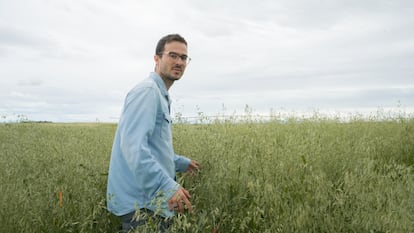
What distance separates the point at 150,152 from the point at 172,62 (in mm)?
837

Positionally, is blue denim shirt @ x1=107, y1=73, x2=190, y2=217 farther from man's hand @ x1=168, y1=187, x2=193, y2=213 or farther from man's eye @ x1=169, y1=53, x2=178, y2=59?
man's eye @ x1=169, y1=53, x2=178, y2=59

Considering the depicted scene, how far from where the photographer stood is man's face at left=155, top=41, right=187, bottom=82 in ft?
8.98

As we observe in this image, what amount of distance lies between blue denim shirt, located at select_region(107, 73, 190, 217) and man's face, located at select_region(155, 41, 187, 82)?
0.35 ft

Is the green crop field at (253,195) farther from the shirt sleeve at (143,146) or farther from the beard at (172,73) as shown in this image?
the beard at (172,73)

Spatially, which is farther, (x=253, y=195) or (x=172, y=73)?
(x=253, y=195)

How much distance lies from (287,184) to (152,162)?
1.41 meters

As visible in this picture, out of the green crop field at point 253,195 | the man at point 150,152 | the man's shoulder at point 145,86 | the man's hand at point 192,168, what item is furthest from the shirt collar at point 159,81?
the man's hand at point 192,168

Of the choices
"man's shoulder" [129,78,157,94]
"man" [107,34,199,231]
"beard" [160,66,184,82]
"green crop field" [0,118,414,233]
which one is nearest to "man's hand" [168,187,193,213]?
"man" [107,34,199,231]

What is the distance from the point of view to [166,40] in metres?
2.81

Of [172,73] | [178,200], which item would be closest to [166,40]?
[172,73]

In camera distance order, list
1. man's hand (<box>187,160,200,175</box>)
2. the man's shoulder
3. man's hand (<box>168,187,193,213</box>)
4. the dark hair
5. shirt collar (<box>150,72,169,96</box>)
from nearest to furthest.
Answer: man's hand (<box>168,187,193,213</box>) → the man's shoulder → shirt collar (<box>150,72,169,96</box>) → the dark hair → man's hand (<box>187,160,200,175</box>)

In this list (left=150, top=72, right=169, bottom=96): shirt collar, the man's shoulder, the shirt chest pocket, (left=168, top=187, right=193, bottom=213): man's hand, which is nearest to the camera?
(left=168, top=187, right=193, bottom=213): man's hand

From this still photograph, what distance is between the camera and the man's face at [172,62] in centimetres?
274

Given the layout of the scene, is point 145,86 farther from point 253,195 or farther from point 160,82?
point 253,195
